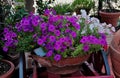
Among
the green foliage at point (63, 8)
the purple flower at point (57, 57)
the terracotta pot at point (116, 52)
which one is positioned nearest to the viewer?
the purple flower at point (57, 57)

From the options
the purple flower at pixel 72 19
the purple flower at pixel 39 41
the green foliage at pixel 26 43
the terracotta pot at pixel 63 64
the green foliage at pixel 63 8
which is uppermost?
the purple flower at pixel 72 19

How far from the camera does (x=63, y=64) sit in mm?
1399

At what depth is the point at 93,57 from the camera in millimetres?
1854

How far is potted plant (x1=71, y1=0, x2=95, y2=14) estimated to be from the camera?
192 inches

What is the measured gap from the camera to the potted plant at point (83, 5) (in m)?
4.89

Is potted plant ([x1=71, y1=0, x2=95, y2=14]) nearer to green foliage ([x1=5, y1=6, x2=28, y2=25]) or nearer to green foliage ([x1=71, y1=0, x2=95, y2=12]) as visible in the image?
green foliage ([x1=71, y1=0, x2=95, y2=12])

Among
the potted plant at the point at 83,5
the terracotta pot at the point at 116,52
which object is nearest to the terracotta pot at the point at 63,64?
the terracotta pot at the point at 116,52

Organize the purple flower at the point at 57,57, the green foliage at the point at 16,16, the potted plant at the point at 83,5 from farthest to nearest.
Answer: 1. the potted plant at the point at 83,5
2. the green foliage at the point at 16,16
3. the purple flower at the point at 57,57

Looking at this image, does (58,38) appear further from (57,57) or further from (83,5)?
(83,5)

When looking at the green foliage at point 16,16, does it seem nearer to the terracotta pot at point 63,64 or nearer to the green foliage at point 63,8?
the terracotta pot at point 63,64

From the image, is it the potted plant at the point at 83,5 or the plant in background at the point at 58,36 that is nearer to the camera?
the plant in background at the point at 58,36

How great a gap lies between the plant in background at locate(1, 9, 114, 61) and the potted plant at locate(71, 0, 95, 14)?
3326 millimetres

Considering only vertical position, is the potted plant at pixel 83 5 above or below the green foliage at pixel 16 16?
below

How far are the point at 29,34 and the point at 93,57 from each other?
0.60 metres
